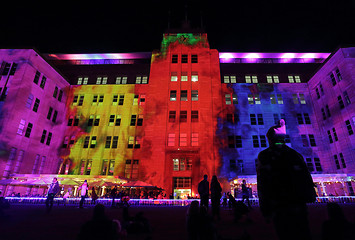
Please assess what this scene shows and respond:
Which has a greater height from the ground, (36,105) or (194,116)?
(36,105)

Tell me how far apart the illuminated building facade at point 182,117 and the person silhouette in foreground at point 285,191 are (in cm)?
2796

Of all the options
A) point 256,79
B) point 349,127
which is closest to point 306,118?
point 349,127

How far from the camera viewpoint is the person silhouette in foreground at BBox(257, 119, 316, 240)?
10.4 ft

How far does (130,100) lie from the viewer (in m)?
40.2

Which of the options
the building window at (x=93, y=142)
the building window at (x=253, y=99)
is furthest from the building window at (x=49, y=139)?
the building window at (x=253, y=99)

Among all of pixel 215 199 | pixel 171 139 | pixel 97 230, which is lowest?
pixel 97 230

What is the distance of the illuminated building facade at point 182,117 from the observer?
3141cm

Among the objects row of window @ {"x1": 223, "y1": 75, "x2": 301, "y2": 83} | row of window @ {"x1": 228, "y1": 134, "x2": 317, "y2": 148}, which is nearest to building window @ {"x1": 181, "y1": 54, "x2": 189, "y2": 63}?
row of window @ {"x1": 223, "y1": 75, "x2": 301, "y2": 83}

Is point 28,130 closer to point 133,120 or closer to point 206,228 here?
point 133,120

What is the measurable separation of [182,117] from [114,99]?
1523 centimetres

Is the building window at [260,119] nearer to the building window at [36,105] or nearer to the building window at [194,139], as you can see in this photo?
the building window at [194,139]

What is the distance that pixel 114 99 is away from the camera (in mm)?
40688

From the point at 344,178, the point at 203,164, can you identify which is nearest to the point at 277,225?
the point at 203,164

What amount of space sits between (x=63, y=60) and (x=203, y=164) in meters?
42.8
